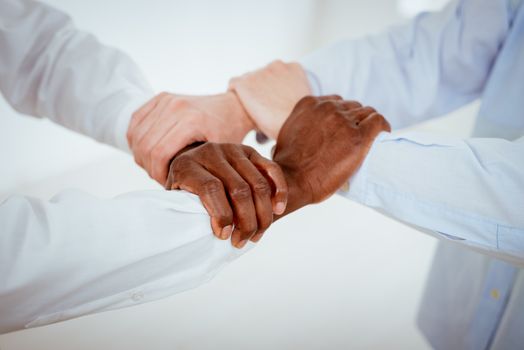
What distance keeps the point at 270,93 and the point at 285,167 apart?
26cm

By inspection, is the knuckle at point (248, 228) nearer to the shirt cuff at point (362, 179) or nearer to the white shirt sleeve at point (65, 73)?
the shirt cuff at point (362, 179)

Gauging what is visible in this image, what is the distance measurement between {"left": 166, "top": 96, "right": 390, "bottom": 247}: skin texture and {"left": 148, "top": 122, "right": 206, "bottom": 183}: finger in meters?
0.10

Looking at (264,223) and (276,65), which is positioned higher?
(276,65)

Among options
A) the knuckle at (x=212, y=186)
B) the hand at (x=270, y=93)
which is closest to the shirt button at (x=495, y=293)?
the hand at (x=270, y=93)

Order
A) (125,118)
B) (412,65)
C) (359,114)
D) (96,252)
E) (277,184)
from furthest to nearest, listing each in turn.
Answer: (412,65) < (125,118) < (359,114) < (277,184) < (96,252)

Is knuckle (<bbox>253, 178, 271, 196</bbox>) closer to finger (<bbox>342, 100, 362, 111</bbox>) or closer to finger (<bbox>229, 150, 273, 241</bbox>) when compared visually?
finger (<bbox>229, 150, 273, 241</bbox>)

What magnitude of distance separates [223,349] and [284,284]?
292 mm

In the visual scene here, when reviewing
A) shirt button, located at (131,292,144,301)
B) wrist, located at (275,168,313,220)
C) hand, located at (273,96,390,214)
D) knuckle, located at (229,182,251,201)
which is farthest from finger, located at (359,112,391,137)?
shirt button, located at (131,292,144,301)

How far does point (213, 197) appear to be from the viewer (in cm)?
50

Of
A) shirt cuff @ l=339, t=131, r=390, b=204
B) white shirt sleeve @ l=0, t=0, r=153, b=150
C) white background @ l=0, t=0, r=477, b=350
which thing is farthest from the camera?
white background @ l=0, t=0, r=477, b=350

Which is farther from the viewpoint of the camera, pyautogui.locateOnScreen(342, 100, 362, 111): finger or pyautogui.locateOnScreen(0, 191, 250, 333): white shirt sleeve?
pyautogui.locateOnScreen(342, 100, 362, 111): finger

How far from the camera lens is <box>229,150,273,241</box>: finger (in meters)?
0.52

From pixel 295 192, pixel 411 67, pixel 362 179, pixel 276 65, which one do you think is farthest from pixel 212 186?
pixel 411 67

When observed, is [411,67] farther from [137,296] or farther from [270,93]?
[137,296]
